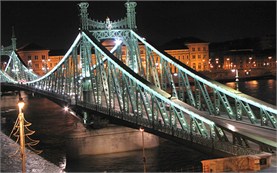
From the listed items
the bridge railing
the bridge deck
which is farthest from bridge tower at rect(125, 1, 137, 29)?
the bridge deck

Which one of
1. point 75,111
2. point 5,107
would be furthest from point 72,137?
point 5,107

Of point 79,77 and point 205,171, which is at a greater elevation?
point 79,77

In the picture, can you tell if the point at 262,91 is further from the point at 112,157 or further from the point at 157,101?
the point at 157,101

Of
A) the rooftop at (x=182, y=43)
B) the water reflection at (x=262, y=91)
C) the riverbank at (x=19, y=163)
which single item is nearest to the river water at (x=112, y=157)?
the riverbank at (x=19, y=163)

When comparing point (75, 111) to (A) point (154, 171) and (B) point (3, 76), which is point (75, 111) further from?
(B) point (3, 76)

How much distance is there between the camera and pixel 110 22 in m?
36.6

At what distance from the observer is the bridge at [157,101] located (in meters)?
22.1

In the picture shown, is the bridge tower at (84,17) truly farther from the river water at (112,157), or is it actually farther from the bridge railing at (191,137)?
the bridge railing at (191,137)

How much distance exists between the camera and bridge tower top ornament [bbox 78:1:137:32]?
36125 millimetres

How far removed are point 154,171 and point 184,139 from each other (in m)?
9.06

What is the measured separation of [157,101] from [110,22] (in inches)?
490

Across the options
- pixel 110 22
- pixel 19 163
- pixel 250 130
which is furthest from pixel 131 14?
pixel 19 163

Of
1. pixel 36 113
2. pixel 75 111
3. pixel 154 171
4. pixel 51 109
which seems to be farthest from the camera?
pixel 51 109

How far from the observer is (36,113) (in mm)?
62438
